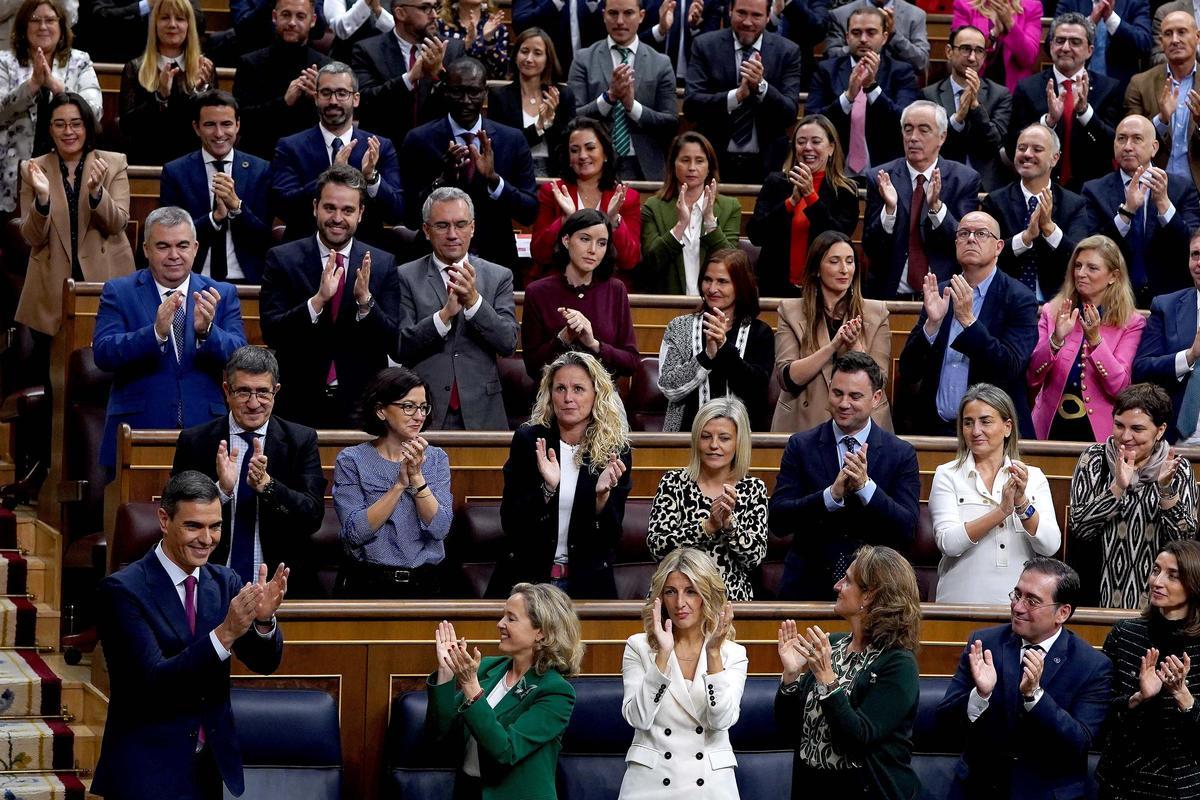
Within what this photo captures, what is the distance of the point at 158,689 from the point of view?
3949mm

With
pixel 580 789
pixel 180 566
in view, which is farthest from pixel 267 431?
pixel 580 789

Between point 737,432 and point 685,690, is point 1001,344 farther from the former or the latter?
point 685,690

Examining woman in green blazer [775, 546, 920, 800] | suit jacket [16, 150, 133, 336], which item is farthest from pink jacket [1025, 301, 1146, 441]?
suit jacket [16, 150, 133, 336]

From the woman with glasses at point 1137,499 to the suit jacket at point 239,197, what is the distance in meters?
2.91

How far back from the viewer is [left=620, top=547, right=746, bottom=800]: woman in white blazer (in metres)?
4.31

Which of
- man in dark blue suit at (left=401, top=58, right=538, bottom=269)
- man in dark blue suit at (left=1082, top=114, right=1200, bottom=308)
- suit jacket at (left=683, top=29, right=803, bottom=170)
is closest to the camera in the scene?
man in dark blue suit at (left=401, top=58, right=538, bottom=269)

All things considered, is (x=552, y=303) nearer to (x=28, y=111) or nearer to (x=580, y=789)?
(x=580, y=789)

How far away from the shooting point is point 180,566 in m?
4.09

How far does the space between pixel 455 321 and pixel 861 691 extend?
2107 mm

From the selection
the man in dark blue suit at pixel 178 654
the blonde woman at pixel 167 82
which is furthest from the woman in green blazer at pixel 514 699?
the blonde woman at pixel 167 82

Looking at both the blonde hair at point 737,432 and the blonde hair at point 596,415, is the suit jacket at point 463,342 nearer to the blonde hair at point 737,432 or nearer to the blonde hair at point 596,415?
the blonde hair at point 596,415

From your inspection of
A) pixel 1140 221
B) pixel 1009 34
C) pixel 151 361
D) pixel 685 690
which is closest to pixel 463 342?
pixel 151 361

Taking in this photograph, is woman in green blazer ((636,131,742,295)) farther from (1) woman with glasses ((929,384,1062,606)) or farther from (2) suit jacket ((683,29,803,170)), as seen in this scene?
(1) woman with glasses ((929,384,1062,606))

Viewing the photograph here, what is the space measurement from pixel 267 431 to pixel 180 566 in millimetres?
872
